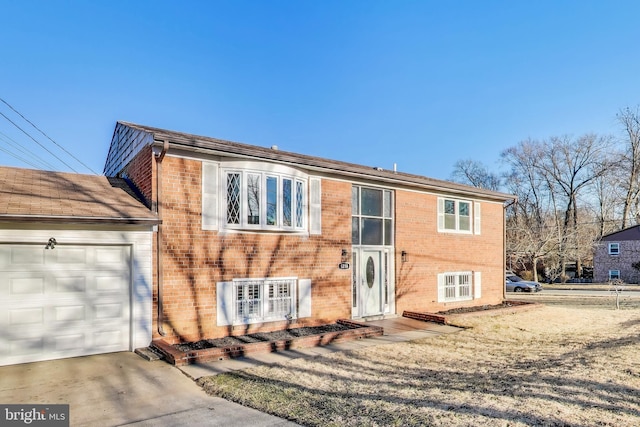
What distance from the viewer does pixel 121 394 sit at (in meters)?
5.71

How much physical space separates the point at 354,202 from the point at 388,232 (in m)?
1.68

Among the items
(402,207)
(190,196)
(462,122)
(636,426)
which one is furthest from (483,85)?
(636,426)

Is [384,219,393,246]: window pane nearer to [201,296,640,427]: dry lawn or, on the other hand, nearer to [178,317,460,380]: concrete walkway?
[178,317,460,380]: concrete walkway

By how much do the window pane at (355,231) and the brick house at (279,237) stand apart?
4cm

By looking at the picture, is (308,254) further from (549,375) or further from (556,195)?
(556,195)

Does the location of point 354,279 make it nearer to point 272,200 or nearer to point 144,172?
point 272,200

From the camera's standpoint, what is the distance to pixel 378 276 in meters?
12.7

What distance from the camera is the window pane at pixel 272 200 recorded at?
9.87 meters

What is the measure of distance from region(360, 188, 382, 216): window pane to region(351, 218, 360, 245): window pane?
41 cm

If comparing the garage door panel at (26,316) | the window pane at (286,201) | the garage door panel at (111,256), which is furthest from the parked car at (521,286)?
the garage door panel at (26,316)

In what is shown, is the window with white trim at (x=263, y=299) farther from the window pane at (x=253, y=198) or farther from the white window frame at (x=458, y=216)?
the white window frame at (x=458, y=216)

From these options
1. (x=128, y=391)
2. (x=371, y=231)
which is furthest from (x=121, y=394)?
(x=371, y=231)

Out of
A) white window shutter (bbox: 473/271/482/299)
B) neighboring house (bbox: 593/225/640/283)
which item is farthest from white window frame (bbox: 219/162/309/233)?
neighboring house (bbox: 593/225/640/283)

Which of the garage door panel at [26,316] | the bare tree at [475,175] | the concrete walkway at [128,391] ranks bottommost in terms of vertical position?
the concrete walkway at [128,391]
